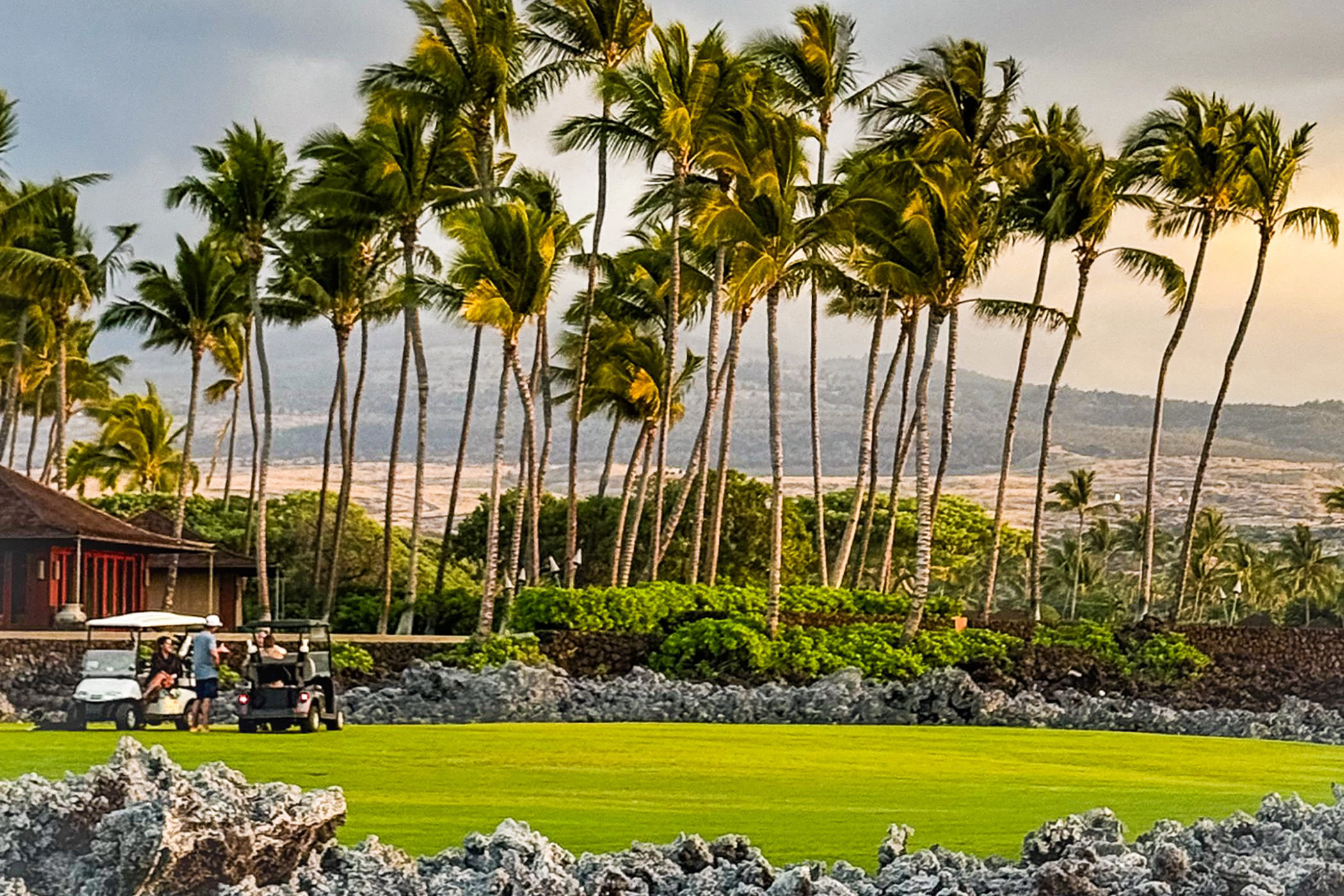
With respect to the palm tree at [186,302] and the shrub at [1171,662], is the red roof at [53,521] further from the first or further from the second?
the shrub at [1171,662]

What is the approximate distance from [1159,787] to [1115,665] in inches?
326

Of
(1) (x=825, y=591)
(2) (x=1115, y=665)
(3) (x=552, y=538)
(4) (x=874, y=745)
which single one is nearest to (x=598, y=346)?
(3) (x=552, y=538)

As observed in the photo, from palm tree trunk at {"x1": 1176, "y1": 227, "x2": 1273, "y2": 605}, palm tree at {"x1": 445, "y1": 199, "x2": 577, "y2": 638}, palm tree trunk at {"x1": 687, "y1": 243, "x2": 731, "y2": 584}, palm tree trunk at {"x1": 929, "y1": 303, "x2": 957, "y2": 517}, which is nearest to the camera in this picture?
palm tree at {"x1": 445, "y1": 199, "x2": 577, "y2": 638}

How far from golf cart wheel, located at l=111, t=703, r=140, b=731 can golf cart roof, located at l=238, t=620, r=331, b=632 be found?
3.48ft

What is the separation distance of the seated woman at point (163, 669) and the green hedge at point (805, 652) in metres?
6.54

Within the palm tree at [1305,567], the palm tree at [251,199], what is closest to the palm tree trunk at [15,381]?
the palm tree at [251,199]

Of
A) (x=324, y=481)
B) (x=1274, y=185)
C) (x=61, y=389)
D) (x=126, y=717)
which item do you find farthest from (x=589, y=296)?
(x=126, y=717)

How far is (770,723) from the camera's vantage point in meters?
17.2

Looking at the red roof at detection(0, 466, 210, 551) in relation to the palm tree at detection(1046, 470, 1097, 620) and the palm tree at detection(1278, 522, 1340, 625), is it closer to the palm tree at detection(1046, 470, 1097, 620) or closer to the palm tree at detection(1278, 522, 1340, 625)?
the palm tree at detection(1046, 470, 1097, 620)

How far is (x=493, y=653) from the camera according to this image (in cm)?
1869

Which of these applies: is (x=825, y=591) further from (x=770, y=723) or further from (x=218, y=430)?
(x=218, y=430)

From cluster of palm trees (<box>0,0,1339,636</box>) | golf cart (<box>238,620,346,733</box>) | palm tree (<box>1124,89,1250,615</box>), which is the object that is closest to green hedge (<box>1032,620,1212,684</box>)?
cluster of palm trees (<box>0,0,1339,636</box>)

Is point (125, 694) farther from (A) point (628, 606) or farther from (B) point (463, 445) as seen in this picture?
(B) point (463, 445)

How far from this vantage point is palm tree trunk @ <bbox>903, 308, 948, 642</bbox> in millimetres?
20219
